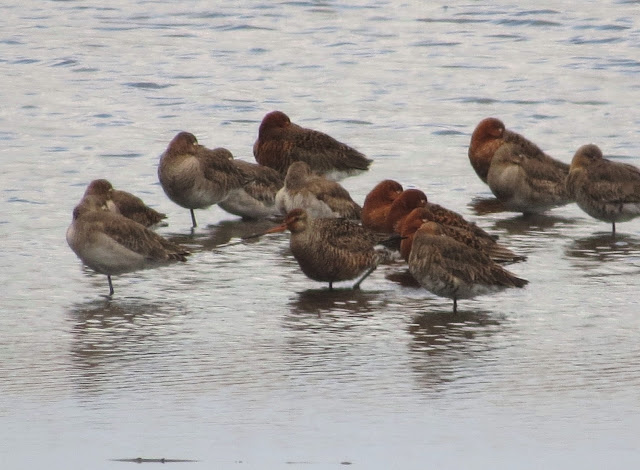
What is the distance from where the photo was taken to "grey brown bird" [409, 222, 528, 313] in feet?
29.6

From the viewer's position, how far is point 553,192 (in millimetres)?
12336

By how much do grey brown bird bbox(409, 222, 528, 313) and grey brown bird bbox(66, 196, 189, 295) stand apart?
1.74 metres

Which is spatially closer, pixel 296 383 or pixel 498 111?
pixel 296 383

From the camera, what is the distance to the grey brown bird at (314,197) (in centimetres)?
1169

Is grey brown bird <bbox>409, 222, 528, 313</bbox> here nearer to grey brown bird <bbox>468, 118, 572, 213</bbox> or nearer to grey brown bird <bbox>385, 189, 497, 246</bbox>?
grey brown bird <bbox>385, 189, 497, 246</bbox>

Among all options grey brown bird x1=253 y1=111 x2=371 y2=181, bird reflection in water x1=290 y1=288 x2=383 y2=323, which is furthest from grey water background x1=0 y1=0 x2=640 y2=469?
grey brown bird x1=253 y1=111 x2=371 y2=181

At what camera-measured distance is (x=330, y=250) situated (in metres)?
9.81

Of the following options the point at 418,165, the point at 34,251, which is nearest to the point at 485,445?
the point at 34,251

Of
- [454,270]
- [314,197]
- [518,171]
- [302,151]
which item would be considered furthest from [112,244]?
[302,151]

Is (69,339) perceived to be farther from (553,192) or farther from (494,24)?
(494,24)

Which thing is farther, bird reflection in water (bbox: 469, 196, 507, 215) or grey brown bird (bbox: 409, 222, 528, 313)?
bird reflection in water (bbox: 469, 196, 507, 215)

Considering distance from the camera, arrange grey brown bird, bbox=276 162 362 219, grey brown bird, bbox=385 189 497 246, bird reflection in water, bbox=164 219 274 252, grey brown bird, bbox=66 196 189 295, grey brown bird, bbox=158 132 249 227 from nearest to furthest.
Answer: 1. grey brown bird, bbox=66 196 189 295
2. grey brown bird, bbox=385 189 497 246
3. bird reflection in water, bbox=164 219 274 252
4. grey brown bird, bbox=276 162 362 219
5. grey brown bird, bbox=158 132 249 227

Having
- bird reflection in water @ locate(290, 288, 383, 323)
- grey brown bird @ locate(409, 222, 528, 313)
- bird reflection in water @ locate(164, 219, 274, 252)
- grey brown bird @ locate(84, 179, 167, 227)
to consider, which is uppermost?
grey brown bird @ locate(84, 179, 167, 227)

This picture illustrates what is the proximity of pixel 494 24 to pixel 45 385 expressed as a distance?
15027 mm
